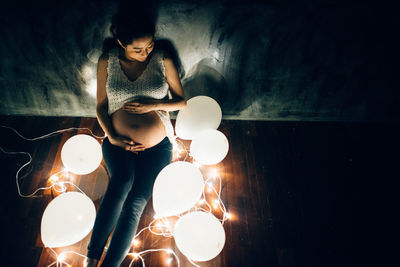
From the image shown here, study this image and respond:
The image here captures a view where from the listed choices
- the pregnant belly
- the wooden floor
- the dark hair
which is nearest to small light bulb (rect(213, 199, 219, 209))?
the wooden floor

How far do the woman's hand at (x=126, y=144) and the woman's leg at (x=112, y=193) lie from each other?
0.02m

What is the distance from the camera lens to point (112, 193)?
1.13m

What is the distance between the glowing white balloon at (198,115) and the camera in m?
1.46

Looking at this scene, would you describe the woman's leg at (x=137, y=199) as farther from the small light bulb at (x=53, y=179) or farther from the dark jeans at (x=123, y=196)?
the small light bulb at (x=53, y=179)

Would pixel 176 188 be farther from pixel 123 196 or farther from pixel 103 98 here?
pixel 103 98

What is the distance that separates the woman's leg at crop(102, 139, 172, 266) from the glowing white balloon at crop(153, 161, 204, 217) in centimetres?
8

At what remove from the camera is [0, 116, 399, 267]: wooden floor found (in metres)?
1.36

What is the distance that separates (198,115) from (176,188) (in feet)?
1.88

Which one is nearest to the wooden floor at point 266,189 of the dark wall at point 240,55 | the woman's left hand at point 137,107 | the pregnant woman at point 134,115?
the dark wall at point 240,55

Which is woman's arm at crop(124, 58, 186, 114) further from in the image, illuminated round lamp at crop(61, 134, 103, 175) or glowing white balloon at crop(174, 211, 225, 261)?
glowing white balloon at crop(174, 211, 225, 261)

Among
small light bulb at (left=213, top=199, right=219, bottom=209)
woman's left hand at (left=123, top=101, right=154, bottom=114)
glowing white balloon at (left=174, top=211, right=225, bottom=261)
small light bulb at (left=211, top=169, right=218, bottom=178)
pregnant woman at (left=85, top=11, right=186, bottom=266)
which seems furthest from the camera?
small light bulb at (left=211, top=169, right=218, bottom=178)

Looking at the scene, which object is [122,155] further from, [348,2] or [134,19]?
[348,2]

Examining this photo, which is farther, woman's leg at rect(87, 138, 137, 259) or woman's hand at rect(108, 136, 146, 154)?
woman's hand at rect(108, 136, 146, 154)

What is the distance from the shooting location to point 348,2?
4.34 ft
